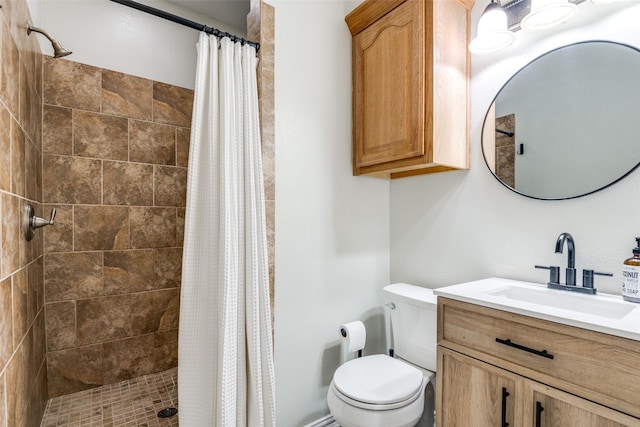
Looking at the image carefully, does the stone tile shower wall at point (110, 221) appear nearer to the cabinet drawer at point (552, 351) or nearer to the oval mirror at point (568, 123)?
the cabinet drawer at point (552, 351)

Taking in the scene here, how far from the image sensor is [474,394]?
45.2 inches

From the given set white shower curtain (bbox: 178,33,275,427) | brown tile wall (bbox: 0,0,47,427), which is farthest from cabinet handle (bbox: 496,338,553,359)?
brown tile wall (bbox: 0,0,47,427)

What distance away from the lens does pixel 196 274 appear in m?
1.40

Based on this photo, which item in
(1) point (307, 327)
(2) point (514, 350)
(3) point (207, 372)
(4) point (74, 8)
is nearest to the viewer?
(2) point (514, 350)

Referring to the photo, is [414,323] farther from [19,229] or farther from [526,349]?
[19,229]

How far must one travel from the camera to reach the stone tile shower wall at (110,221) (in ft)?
5.96

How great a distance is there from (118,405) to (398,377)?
1.55 meters

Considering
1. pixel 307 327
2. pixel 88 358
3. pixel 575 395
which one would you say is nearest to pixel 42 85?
pixel 88 358

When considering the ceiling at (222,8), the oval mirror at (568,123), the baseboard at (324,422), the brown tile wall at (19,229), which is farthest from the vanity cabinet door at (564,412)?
the ceiling at (222,8)

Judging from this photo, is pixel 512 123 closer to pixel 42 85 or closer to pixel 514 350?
pixel 514 350

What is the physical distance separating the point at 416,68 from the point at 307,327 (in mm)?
1462

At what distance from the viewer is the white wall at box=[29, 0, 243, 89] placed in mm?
1841

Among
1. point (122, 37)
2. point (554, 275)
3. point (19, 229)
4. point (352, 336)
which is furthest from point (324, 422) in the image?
point (122, 37)

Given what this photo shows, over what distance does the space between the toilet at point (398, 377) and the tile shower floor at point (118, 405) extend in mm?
948
